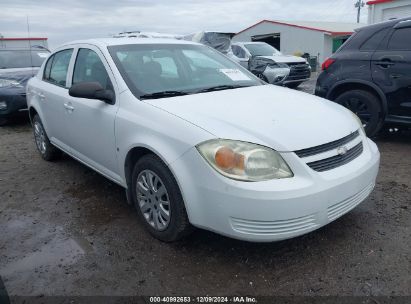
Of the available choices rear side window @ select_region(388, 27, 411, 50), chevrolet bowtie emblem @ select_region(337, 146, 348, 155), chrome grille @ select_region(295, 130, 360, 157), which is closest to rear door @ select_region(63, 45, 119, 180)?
chrome grille @ select_region(295, 130, 360, 157)

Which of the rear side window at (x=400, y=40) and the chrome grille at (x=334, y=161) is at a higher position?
the rear side window at (x=400, y=40)

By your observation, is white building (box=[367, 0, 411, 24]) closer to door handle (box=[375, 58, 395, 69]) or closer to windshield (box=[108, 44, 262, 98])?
door handle (box=[375, 58, 395, 69])

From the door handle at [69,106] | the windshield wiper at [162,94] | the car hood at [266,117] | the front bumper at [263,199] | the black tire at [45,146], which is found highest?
the windshield wiper at [162,94]

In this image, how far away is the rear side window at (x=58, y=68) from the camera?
14.0 feet

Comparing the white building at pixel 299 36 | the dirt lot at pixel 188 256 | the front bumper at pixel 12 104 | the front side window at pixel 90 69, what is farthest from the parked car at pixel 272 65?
the white building at pixel 299 36

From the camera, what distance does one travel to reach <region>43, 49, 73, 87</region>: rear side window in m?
4.27

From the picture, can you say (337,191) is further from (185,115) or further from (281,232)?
(185,115)

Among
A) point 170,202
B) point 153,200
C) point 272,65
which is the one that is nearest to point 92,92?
point 153,200

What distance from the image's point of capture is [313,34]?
1134 inches

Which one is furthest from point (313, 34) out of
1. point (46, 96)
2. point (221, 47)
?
point (46, 96)

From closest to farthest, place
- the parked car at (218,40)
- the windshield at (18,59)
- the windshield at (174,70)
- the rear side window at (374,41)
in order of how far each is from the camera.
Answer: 1. the windshield at (174,70)
2. the rear side window at (374,41)
3. the windshield at (18,59)
4. the parked car at (218,40)

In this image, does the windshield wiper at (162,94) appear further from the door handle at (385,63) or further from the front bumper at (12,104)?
the front bumper at (12,104)

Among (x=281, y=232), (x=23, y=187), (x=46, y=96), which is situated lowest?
(x=23, y=187)

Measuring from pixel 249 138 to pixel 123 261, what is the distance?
4.27ft
